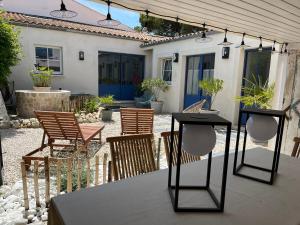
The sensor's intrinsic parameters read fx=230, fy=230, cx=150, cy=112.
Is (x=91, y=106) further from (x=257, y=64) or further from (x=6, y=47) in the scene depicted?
(x=257, y=64)

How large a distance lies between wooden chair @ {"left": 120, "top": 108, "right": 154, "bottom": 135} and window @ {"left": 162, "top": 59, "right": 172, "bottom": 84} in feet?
17.2

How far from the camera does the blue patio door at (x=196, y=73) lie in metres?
8.08

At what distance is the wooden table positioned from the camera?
1.21 m

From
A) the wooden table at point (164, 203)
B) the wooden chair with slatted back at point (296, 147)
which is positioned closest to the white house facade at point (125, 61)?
the wooden chair with slatted back at point (296, 147)

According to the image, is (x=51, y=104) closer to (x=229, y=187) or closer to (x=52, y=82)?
(x=52, y=82)

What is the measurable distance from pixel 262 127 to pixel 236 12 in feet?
4.69

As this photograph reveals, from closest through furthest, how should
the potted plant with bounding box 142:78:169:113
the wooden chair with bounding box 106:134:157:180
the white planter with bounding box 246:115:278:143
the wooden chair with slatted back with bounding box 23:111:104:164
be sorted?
1. the white planter with bounding box 246:115:278:143
2. the wooden chair with bounding box 106:134:157:180
3. the wooden chair with slatted back with bounding box 23:111:104:164
4. the potted plant with bounding box 142:78:169:113

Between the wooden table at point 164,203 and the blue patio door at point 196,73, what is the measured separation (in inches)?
262

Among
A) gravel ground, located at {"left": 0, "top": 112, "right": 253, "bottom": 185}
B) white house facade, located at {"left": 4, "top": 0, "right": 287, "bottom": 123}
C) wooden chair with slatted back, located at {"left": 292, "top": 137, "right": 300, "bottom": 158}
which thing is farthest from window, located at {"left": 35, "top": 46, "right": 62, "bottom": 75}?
wooden chair with slatted back, located at {"left": 292, "top": 137, "right": 300, "bottom": 158}

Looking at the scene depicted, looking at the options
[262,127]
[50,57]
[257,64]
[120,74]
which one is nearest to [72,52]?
[50,57]

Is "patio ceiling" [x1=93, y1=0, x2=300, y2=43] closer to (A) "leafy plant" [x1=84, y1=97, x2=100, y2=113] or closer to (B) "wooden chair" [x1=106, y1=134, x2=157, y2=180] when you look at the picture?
(B) "wooden chair" [x1=106, y1=134, x2=157, y2=180]

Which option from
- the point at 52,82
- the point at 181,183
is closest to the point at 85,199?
the point at 181,183

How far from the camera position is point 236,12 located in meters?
2.44

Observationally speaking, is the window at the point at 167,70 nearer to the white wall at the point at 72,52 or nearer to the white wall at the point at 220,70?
the white wall at the point at 220,70
